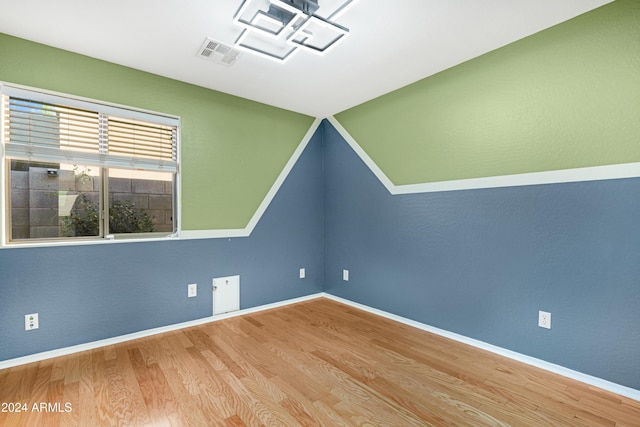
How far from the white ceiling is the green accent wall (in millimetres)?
124

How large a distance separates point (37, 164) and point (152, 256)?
3.81 feet

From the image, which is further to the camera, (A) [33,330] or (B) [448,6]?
(A) [33,330]

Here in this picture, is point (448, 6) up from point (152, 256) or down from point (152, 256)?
up

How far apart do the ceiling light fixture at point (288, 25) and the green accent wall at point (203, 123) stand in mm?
1100

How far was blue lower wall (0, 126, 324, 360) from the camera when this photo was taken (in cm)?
229

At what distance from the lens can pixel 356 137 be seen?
3.73 meters

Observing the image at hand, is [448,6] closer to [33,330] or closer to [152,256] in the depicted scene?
[152,256]

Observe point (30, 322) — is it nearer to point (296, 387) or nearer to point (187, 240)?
point (187, 240)

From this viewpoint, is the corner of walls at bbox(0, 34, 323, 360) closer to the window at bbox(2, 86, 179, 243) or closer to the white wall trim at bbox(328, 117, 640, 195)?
the window at bbox(2, 86, 179, 243)

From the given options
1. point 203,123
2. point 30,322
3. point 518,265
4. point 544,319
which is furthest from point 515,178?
point 30,322

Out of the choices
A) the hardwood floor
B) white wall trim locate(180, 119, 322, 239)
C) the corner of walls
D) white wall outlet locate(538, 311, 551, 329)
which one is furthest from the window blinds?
white wall outlet locate(538, 311, 551, 329)

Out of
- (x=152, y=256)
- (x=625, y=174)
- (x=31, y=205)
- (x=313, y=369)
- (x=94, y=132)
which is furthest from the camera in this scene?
(x=152, y=256)

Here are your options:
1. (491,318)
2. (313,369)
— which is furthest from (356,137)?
(313,369)

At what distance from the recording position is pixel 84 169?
2594mm
